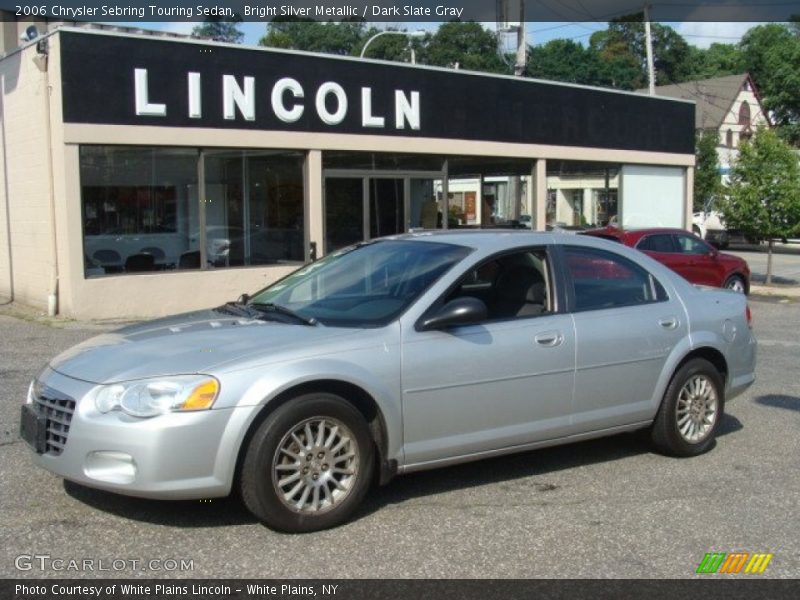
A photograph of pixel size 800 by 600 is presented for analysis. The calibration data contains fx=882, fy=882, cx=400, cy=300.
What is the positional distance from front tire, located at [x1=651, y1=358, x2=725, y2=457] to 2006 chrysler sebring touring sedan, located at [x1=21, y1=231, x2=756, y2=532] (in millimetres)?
15

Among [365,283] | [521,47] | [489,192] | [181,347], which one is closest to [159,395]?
[181,347]

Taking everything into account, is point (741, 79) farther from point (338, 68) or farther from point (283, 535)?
point (283, 535)

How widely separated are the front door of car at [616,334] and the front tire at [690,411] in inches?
5.6

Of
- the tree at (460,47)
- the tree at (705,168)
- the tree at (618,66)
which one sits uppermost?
the tree at (618,66)

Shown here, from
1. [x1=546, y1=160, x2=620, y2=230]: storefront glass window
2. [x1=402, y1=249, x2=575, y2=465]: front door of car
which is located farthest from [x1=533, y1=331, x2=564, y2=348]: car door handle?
[x1=546, y1=160, x2=620, y2=230]: storefront glass window

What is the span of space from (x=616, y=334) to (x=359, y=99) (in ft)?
37.2

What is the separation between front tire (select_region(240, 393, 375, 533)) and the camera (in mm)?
4480

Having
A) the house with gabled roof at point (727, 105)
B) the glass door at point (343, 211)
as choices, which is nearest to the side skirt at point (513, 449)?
the glass door at point (343, 211)

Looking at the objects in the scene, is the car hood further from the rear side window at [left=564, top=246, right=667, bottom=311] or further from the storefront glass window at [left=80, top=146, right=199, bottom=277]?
the storefront glass window at [left=80, top=146, right=199, bottom=277]

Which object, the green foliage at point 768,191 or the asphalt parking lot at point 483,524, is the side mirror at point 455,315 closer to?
the asphalt parking lot at point 483,524

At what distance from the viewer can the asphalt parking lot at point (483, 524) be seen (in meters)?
4.27

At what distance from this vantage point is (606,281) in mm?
6023

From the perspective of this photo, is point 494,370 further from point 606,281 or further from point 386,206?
point 386,206
